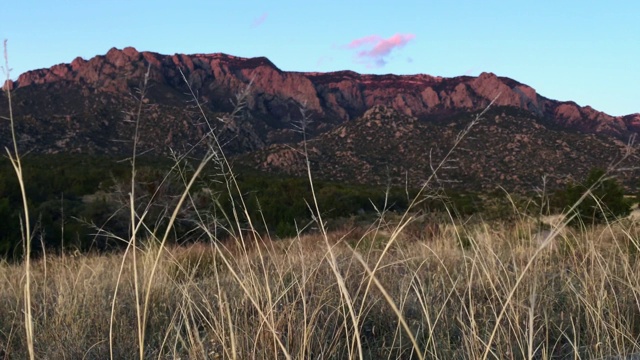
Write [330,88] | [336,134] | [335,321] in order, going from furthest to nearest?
[330,88], [336,134], [335,321]

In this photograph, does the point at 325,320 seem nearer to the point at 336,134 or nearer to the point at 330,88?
the point at 336,134

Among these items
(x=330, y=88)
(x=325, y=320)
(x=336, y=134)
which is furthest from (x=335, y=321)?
(x=330, y=88)

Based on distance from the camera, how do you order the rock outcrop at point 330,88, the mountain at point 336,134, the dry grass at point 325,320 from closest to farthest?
the dry grass at point 325,320, the mountain at point 336,134, the rock outcrop at point 330,88

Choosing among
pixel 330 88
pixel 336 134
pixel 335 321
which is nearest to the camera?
pixel 335 321

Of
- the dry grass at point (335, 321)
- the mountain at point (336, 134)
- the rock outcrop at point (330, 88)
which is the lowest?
the dry grass at point (335, 321)

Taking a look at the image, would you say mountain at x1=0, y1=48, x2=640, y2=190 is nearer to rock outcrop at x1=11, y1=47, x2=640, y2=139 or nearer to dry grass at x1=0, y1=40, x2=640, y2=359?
rock outcrop at x1=11, y1=47, x2=640, y2=139

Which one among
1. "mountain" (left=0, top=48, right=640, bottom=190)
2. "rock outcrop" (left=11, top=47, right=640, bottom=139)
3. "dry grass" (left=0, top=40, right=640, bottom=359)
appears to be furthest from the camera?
"rock outcrop" (left=11, top=47, right=640, bottom=139)

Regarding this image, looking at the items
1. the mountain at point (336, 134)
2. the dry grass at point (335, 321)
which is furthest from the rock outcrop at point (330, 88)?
the dry grass at point (335, 321)

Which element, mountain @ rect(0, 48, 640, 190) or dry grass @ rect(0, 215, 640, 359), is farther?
mountain @ rect(0, 48, 640, 190)

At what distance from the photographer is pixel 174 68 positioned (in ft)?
263

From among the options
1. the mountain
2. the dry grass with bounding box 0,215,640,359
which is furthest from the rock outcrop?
the dry grass with bounding box 0,215,640,359

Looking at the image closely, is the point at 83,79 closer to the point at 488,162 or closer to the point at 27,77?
the point at 27,77

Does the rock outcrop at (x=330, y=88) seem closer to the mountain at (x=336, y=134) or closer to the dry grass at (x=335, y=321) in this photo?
the mountain at (x=336, y=134)

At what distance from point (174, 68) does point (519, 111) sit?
47.8 m
